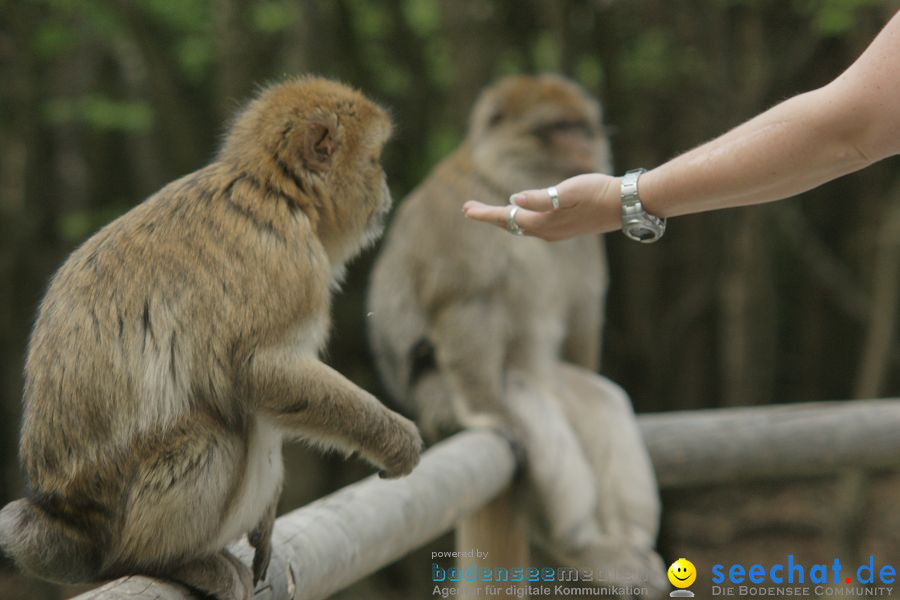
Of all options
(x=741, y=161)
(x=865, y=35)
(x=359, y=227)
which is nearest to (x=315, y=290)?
(x=359, y=227)

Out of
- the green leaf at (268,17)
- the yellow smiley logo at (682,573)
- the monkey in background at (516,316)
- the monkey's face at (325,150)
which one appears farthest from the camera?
the green leaf at (268,17)

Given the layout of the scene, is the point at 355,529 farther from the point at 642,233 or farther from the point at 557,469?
the point at 557,469

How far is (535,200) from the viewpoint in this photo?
247cm

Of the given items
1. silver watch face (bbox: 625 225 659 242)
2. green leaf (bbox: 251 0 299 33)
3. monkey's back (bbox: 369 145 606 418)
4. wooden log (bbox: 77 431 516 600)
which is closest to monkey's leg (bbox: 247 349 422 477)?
wooden log (bbox: 77 431 516 600)

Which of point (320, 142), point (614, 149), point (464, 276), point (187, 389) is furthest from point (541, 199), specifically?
point (614, 149)

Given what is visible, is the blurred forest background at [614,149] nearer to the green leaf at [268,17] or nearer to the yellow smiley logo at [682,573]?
the green leaf at [268,17]

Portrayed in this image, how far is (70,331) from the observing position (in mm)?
2230

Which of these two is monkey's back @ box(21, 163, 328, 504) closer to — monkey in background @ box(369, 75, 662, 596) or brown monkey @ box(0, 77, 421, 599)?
brown monkey @ box(0, 77, 421, 599)

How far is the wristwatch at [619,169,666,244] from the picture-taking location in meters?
2.39

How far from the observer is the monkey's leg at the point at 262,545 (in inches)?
92.7

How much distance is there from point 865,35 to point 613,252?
7.18ft

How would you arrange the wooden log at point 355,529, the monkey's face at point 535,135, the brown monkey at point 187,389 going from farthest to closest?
1. the monkey's face at point 535,135
2. the wooden log at point 355,529
3. the brown monkey at point 187,389

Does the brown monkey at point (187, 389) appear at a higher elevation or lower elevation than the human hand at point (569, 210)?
lower

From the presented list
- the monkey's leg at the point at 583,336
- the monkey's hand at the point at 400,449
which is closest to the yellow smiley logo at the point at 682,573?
the monkey's leg at the point at 583,336
